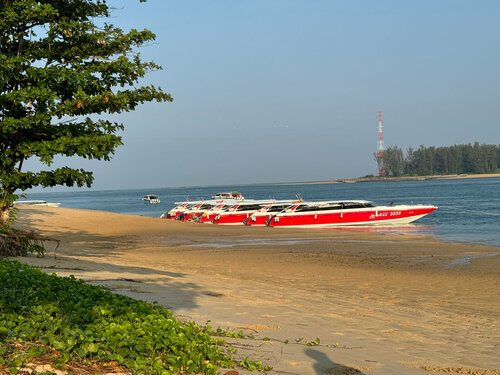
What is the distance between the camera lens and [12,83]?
1445cm

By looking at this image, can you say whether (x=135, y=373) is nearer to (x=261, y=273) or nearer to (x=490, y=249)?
(x=261, y=273)

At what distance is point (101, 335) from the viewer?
19.0 ft

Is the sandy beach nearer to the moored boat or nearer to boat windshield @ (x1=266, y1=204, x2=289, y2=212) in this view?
the moored boat

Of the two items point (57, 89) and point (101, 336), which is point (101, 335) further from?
point (57, 89)

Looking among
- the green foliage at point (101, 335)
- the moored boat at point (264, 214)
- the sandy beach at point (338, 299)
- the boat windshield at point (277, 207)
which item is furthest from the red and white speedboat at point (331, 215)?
the green foliage at point (101, 335)

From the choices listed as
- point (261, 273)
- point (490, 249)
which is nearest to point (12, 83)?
point (261, 273)

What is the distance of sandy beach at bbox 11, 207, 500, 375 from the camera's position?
730 centimetres

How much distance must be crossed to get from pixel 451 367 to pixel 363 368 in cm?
133

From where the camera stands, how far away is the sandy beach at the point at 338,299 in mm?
7297

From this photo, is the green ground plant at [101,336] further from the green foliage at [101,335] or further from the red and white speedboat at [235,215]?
the red and white speedboat at [235,215]

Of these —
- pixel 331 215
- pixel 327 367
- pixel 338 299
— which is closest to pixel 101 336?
pixel 327 367

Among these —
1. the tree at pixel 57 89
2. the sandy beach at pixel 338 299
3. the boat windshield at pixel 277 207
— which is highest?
the tree at pixel 57 89

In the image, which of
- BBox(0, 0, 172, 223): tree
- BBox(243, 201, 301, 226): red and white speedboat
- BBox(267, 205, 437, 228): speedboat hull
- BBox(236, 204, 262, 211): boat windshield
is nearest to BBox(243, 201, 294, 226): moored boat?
BBox(243, 201, 301, 226): red and white speedboat

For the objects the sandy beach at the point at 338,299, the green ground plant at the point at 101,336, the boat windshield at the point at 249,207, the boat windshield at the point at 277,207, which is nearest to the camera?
the green ground plant at the point at 101,336
